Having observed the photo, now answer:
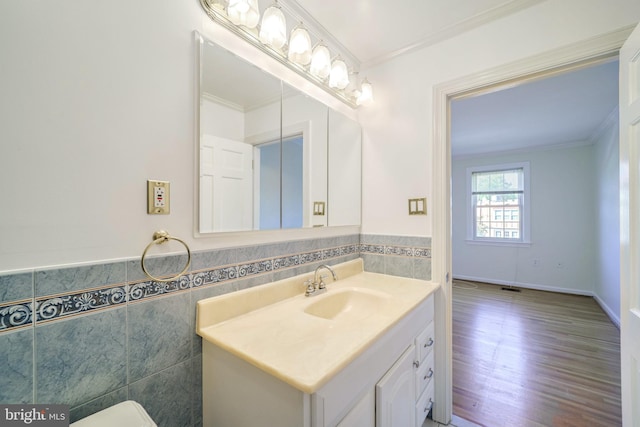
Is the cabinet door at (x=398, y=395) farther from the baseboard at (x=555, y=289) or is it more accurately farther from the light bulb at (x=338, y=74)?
the baseboard at (x=555, y=289)

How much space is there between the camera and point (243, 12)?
107 cm

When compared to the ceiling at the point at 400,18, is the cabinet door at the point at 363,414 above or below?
below

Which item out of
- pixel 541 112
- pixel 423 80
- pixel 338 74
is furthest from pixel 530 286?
pixel 338 74

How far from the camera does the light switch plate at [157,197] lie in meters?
Result: 0.86

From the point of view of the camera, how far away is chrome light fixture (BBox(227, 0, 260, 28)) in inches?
41.4

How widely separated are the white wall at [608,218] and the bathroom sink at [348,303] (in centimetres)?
308

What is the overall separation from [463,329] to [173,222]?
10.1ft

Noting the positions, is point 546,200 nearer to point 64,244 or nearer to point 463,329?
point 463,329

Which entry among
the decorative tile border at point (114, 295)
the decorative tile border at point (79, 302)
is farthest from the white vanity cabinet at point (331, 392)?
the decorative tile border at point (79, 302)

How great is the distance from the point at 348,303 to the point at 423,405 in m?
0.63

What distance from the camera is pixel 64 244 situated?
27.9 inches

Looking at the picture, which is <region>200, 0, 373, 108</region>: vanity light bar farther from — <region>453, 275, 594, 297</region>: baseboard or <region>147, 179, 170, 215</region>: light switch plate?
<region>453, 275, 594, 297</region>: baseboard

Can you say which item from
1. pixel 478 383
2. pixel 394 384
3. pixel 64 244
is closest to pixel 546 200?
pixel 478 383

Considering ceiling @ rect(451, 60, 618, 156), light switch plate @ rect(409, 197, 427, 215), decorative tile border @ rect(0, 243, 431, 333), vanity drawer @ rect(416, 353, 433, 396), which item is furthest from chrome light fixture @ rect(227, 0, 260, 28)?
vanity drawer @ rect(416, 353, 433, 396)
